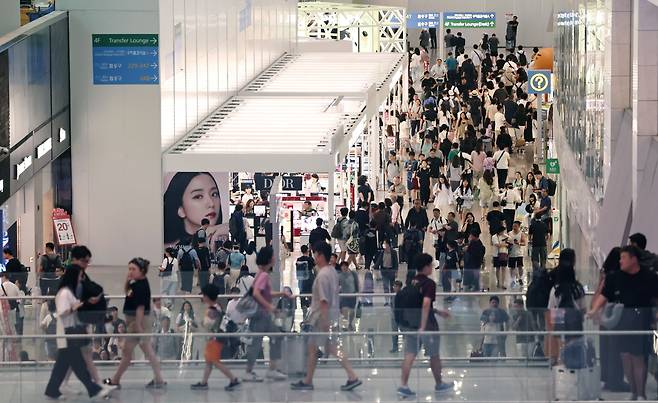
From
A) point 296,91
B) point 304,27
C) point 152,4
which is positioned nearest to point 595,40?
point 152,4

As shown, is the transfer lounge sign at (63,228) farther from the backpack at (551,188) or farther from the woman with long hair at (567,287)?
the woman with long hair at (567,287)

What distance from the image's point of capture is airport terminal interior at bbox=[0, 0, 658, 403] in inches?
683

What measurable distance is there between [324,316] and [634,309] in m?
2.84

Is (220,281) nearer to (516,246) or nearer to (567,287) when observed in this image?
(567,287)

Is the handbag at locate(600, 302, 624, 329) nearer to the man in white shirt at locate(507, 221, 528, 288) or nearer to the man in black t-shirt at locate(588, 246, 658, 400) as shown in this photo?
the man in black t-shirt at locate(588, 246, 658, 400)

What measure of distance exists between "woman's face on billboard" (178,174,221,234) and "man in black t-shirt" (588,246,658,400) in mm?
13221

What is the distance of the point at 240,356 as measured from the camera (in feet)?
57.3

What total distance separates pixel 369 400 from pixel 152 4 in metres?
12.6

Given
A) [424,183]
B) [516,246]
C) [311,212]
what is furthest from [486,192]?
[516,246]

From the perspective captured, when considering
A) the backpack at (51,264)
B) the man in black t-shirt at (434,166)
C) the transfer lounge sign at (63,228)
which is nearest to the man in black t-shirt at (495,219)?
the man in black t-shirt at (434,166)

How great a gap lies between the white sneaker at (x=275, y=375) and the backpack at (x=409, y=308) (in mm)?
1141

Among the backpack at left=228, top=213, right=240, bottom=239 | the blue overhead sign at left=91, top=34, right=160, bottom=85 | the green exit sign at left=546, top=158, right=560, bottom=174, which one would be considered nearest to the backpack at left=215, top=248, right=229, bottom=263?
the backpack at left=228, top=213, right=240, bottom=239

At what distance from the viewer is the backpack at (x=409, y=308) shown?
56.9 ft

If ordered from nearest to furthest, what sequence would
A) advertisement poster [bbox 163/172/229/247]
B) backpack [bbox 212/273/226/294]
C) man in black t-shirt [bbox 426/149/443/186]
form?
backpack [bbox 212/273/226/294]
advertisement poster [bbox 163/172/229/247]
man in black t-shirt [bbox 426/149/443/186]
